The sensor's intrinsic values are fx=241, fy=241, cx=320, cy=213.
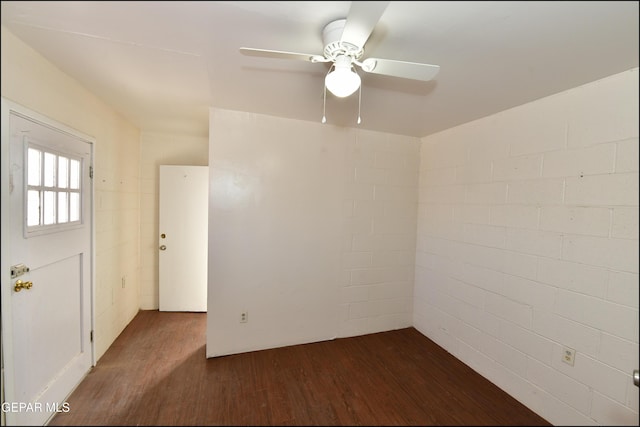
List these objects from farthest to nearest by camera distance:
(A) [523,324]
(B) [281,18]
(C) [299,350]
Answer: (C) [299,350] → (A) [523,324] → (B) [281,18]

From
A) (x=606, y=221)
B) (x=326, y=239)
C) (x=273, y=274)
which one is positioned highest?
(x=606, y=221)

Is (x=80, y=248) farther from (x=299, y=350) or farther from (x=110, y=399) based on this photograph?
(x=299, y=350)

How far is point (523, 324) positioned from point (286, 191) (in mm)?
2179

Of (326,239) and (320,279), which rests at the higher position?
(326,239)

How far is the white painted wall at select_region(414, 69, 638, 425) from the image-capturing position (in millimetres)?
1316

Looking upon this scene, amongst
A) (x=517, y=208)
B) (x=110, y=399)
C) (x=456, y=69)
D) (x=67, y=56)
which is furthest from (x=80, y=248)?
(x=517, y=208)

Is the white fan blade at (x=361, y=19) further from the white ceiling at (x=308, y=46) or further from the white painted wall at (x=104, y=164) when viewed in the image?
the white painted wall at (x=104, y=164)

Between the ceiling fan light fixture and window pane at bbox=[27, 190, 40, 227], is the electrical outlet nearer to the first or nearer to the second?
the ceiling fan light fixture

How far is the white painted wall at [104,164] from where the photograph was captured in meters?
0.97

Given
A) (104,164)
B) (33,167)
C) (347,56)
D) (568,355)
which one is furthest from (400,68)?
(104,164)

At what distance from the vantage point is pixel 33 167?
90cm

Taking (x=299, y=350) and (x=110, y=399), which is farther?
(x=299, y=350)

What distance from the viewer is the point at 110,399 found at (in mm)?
1082

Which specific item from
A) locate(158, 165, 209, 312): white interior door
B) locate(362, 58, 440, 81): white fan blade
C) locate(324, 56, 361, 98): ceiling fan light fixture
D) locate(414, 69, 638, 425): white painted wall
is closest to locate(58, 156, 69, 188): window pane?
locate(324, 56, 361, 98): ceiling fan light fixture
